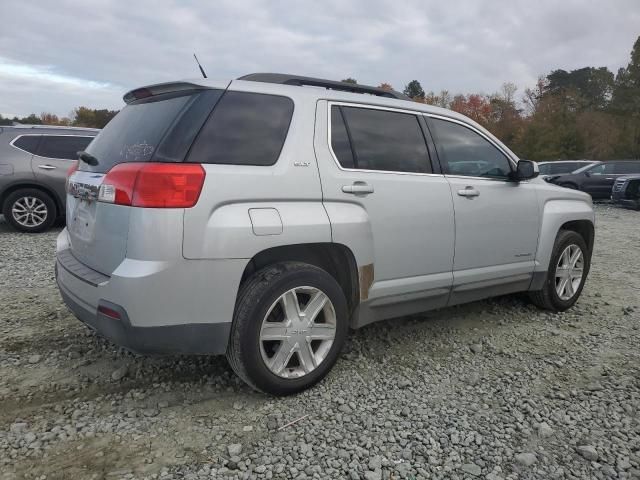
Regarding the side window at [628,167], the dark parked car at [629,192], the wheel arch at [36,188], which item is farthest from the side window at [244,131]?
the side window at [628,167]

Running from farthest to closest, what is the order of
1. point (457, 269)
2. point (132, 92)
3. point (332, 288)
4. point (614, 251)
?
point (614, 251) → point (457, 269) → point (132, 92) → point (332, 288)

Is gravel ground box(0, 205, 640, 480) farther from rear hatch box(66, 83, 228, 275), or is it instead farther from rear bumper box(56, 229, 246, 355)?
rear hatch box(66, 83, 228, 275)

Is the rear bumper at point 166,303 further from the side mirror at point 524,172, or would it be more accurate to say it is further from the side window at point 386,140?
the side mirror at point 524,172

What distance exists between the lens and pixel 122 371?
3.18 metres

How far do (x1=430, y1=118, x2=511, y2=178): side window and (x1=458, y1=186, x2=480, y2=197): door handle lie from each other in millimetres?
147

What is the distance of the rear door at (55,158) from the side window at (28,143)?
0.07 meters

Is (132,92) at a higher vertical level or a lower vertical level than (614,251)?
higher

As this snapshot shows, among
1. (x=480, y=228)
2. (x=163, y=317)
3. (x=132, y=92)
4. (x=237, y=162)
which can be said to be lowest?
(x=163, y=317)

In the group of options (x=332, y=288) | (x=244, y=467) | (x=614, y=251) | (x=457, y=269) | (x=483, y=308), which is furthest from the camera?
(x=614, y=251)

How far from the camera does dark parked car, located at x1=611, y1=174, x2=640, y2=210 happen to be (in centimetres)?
1477

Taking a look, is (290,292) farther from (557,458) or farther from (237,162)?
(557,458)

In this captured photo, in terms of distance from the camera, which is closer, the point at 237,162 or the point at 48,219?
the point at 237,162

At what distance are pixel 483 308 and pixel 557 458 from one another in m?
2.38

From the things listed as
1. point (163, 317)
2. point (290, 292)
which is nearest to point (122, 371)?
point (163, 317)
